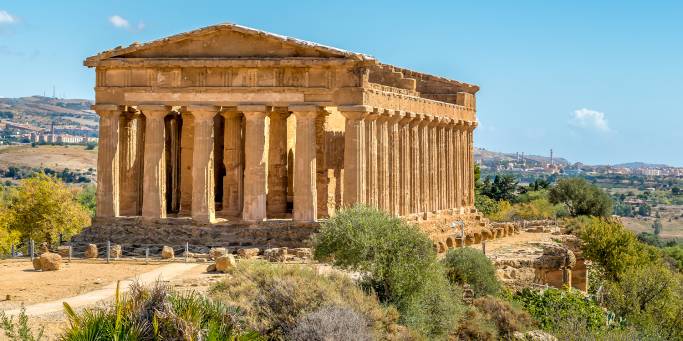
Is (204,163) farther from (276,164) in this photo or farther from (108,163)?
(276,164)

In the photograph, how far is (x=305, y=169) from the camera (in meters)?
39.7

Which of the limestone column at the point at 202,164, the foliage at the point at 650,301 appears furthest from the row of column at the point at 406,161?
the foliage at the point at 650,301

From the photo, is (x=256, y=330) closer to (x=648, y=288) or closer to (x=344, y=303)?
(x=344, y=303)

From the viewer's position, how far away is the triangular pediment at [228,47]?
39000 millimetres

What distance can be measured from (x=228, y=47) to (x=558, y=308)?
1617 cm

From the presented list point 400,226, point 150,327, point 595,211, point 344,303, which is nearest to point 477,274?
point 400,226

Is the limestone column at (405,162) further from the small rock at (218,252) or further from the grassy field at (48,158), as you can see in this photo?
the grassy field at (48,158)

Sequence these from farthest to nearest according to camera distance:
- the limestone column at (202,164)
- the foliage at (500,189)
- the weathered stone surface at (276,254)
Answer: the foliage at (500,189) → the limestone column at (202,164) → the weathered stone surface at (276,254)

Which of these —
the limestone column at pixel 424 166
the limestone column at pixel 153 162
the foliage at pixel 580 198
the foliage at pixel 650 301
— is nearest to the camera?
the foliage at pixel 650 301

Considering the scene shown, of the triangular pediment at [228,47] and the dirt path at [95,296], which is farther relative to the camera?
the triangular pediment at [228,47]

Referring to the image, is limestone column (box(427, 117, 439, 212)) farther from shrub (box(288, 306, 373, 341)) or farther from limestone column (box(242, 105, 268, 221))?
shrub (box(288, 306, 373, 341))

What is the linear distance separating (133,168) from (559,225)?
2995cm

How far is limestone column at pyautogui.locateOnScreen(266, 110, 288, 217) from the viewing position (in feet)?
144

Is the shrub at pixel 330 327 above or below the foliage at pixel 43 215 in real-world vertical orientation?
below
